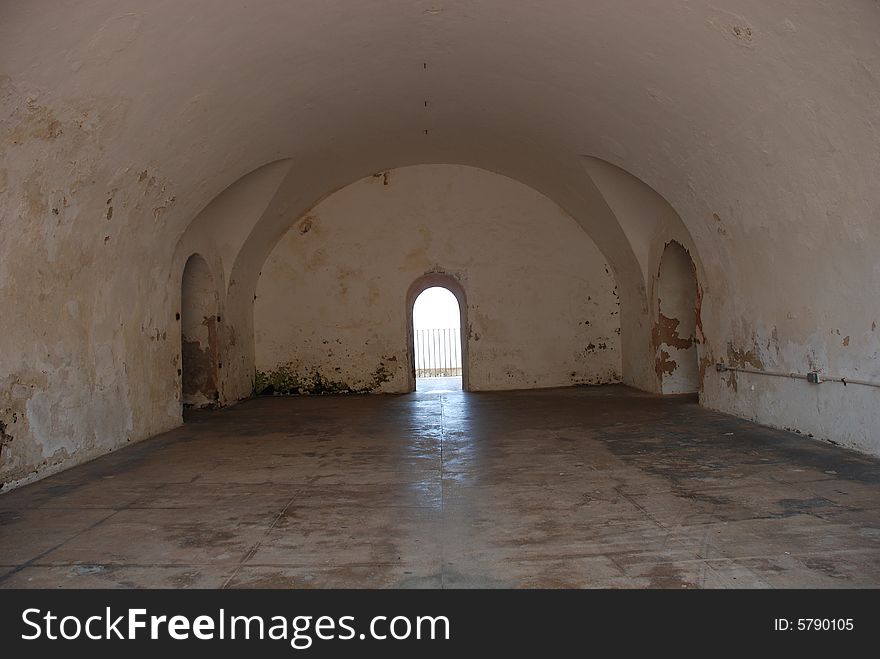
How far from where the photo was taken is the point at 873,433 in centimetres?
557

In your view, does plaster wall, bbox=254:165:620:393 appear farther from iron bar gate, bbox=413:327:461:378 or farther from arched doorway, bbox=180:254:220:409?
iron bar gate, bbox=413:327:461:378

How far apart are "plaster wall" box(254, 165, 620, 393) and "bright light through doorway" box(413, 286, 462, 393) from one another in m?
1.47

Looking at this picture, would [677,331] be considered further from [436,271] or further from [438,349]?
[438,349]

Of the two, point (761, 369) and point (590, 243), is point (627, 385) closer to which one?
point (590, 243)

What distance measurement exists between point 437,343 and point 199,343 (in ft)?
41.9

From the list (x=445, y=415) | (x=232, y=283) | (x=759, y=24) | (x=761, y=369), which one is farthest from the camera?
(x=232, y=283)

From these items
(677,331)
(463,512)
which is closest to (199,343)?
(677,331)

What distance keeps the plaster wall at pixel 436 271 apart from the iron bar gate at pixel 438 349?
8.24m

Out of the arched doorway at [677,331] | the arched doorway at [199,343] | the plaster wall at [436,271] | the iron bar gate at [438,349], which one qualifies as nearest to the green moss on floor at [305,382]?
the plaster wall at [436,271]

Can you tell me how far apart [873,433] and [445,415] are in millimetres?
5143

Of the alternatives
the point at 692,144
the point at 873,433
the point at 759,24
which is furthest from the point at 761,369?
the point at 759,24

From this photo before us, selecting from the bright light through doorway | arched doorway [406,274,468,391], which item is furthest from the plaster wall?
the bright light through doorway

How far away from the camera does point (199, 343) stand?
10852 millimetres

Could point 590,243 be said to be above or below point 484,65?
below
